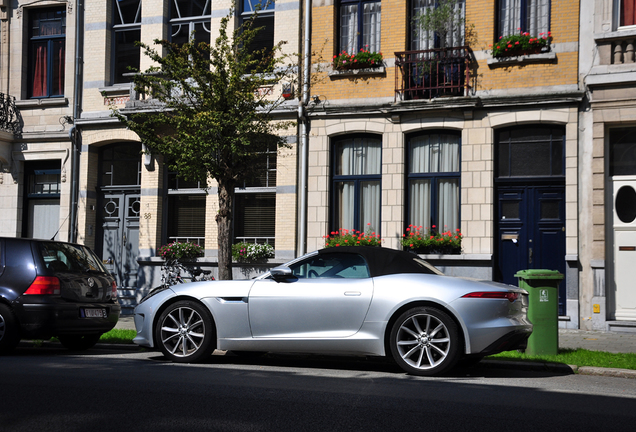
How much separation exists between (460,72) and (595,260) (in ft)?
15.7

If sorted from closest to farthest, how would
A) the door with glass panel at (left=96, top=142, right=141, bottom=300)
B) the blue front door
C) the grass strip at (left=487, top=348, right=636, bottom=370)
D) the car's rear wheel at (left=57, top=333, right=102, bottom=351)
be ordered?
the grass strip at (left=487, top=348, right=636, bottom=370) < the car's rear wheel at (left=57, top=333, right=102, bottom=351) < the blue front door < the door with glass panel at (left=96, top=142, right=141, bottom=300)

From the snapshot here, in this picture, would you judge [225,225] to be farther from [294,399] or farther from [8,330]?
[294,399]

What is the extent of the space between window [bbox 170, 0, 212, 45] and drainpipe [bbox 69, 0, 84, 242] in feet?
8.45

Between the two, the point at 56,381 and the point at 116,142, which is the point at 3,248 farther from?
the point at 116,142

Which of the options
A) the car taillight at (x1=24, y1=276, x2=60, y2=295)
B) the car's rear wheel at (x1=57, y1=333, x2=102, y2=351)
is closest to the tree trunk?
the car's rear wheel at (x1=57, y1=333, x2=102, y2=351)

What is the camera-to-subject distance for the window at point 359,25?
15617mm

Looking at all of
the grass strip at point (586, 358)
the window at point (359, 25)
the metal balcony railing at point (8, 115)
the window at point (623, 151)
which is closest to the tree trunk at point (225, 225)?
the window at point (359, 25)

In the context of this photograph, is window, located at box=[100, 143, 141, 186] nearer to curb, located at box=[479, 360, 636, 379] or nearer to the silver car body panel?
the silver car body panel

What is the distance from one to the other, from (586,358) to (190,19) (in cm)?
1287

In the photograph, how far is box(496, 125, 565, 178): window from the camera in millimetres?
13953

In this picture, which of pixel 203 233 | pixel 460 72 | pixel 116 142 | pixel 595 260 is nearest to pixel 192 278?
pixel 203 233

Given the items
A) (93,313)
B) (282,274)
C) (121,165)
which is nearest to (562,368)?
(282,274)

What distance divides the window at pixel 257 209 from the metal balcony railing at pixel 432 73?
348 centimetres

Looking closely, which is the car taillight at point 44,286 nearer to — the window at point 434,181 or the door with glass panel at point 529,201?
the window at point 434,181
